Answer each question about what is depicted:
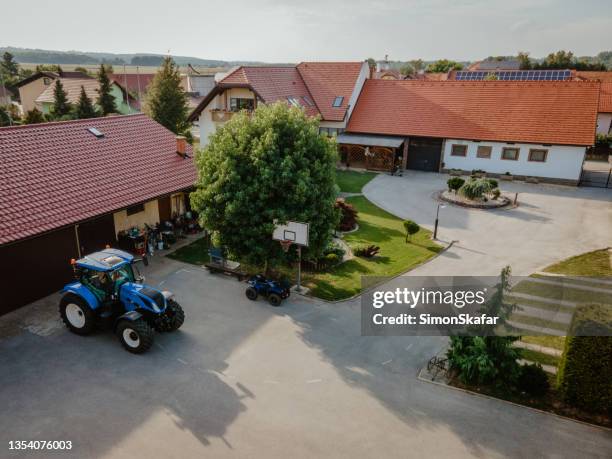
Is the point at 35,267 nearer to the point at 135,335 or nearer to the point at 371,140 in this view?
the point at 135,335

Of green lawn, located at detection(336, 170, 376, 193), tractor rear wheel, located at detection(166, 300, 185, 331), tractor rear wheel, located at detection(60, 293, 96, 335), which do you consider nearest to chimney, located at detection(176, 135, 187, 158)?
tractor rear wheel, located at detection(166, 300, 185, 331)

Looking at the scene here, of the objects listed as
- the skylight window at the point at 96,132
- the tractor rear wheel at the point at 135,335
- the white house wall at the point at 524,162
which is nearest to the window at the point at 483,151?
the white house wall at the point at 524,162

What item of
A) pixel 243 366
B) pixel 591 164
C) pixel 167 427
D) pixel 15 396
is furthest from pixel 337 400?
pixel 591 164

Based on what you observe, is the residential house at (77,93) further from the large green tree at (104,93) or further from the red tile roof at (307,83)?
the red tile roof at (307,83)

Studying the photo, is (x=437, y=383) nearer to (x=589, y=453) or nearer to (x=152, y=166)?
(x=589, y=453)

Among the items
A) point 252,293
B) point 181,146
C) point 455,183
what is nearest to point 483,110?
point 455,183
